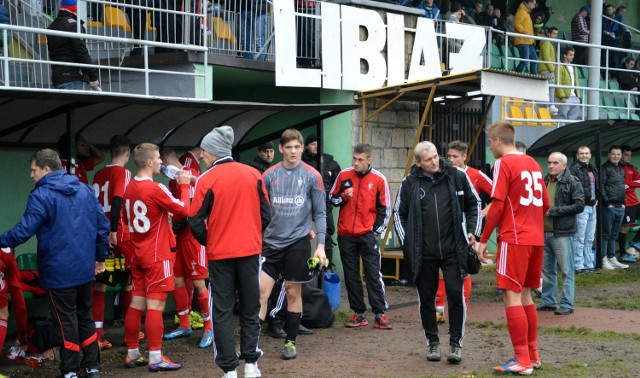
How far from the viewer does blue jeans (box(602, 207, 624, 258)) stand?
16.4m

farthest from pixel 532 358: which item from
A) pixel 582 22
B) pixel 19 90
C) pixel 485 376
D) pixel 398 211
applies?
pixel 582 22

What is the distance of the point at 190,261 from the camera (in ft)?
32.0

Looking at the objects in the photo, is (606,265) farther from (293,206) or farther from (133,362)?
(133,362)

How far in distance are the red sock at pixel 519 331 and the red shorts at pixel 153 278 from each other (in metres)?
3.07

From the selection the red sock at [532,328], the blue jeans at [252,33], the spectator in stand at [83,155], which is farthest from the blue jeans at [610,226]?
the spectator in stand at [83,155]

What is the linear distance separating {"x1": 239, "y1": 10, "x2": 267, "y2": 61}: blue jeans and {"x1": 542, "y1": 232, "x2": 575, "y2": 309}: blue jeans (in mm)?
5118

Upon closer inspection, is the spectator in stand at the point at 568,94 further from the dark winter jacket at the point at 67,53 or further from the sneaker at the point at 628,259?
the dark winter jacket at the point at 67,53

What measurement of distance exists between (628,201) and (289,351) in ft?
34.9

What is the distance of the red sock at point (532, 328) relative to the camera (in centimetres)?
820

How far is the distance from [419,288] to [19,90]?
153 inches

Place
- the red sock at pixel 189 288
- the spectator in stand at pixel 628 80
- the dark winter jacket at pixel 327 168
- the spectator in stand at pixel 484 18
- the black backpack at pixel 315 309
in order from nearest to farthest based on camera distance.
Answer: the red sock at pixel 189 288 → the black backpack at pixel 315 309 → the dark winter jacket at pixel 327 168 → the spectator in stand at pixel 484 18 → the spectator in stand at pixel 628 80

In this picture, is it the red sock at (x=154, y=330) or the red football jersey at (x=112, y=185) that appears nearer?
the red sock at (x=154, y=330)

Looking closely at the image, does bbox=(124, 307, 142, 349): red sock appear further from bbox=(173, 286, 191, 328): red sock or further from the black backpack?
the black backpack

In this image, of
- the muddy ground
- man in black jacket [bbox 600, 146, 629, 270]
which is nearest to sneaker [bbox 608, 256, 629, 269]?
man in black jacket [bbox 600, 146, 629, 270]
